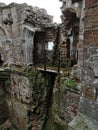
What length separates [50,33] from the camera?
34.7 ft

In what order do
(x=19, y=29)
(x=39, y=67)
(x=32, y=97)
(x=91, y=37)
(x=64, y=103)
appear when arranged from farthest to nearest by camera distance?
(x=19, y=29)
(x=39, y=67)
(x=32, y=97)
(x=64, y=103)
(x=91, y=37)

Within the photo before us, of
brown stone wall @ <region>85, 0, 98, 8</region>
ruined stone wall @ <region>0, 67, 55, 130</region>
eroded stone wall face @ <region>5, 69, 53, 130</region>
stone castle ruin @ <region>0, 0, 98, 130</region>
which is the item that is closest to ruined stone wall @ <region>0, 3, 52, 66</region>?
stone castle ruin @ <region>0, 0, 98, 130</region>

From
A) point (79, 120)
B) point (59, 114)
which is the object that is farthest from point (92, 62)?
point (59, 114)

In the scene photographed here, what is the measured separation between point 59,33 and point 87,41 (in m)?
8.82

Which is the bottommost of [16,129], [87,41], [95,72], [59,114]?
[16,129]

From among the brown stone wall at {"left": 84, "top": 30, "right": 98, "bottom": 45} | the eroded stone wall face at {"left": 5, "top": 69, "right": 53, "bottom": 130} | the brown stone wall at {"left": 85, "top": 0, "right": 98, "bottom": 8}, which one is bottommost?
the eroded stone wall face at {"left": 5, "top": 69, "right": 53, "bottom": 130}

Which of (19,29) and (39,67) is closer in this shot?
(39,67)

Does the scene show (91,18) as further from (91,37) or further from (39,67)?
(39,67)

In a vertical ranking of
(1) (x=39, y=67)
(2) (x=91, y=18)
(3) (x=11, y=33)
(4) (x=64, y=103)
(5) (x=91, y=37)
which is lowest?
(4) (x=64, y=103)

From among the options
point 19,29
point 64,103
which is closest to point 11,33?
point 19,29

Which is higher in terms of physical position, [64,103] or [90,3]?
[90,3]

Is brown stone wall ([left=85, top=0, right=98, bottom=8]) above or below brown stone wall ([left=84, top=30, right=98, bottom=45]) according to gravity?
above

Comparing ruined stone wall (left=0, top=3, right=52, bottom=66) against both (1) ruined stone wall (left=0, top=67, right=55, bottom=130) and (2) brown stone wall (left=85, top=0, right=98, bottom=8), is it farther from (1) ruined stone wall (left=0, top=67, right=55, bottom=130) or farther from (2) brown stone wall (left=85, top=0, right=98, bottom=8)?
(2) brown stone wall (left=85, top=0, right=98, bottom=8)

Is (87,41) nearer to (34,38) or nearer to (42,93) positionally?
(42,93)
